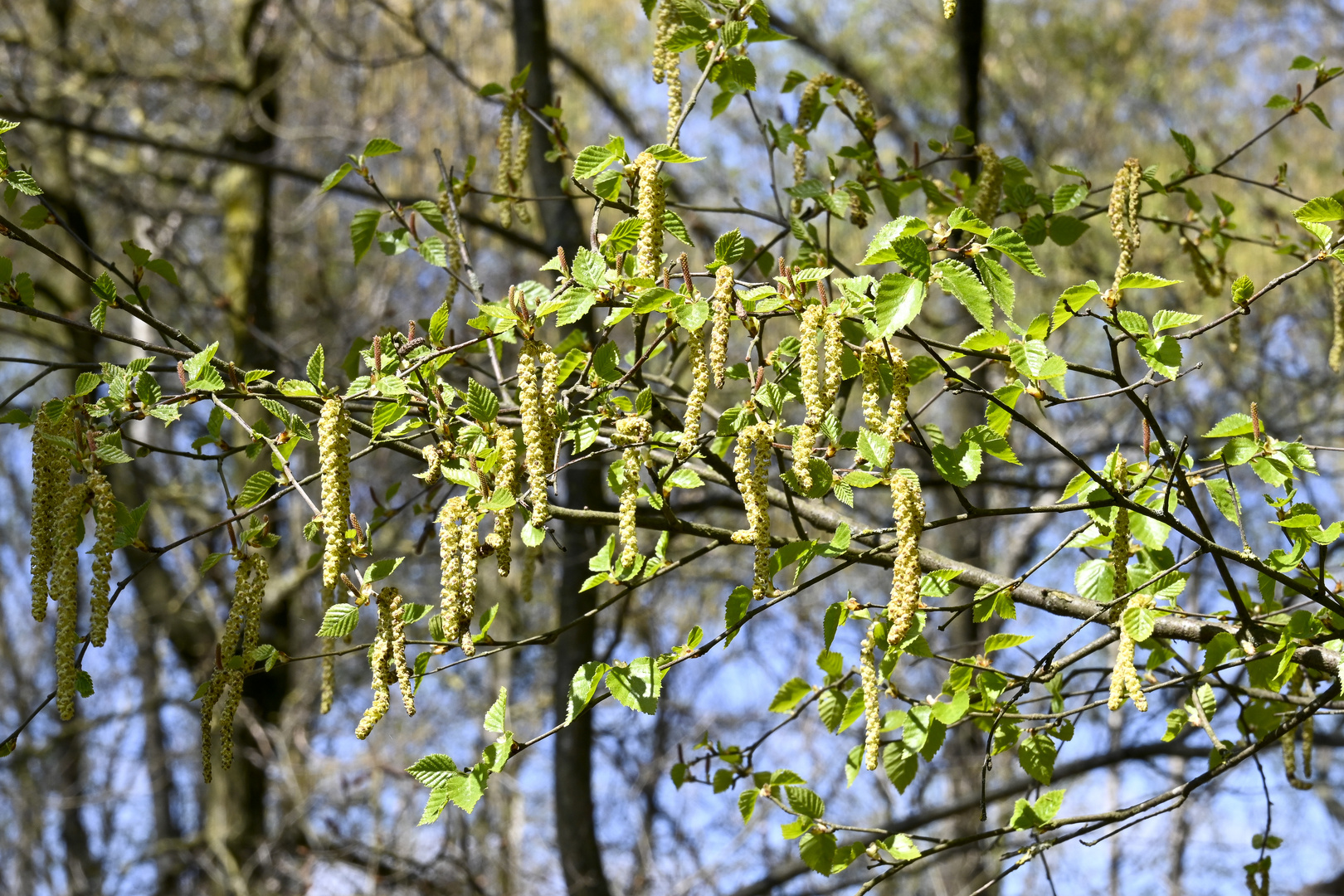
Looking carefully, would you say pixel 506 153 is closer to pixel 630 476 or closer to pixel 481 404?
pixel 481 404

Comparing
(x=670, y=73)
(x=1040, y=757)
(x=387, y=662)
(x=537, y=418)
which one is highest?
(x=670, y=73)

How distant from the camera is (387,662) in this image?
2021mm

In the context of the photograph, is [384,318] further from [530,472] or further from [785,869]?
[530,472]

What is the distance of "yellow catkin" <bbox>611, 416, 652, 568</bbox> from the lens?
6.45 ft

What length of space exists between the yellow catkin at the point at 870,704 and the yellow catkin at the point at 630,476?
0.46m

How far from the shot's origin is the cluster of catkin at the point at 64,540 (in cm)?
204

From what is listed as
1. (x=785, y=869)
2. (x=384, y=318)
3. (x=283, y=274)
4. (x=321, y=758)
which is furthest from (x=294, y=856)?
(x=283, y=274)

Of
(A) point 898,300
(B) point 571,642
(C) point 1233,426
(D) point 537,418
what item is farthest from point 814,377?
(B) point 571,642

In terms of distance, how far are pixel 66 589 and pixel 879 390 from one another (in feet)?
4.67

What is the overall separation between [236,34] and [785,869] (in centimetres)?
725

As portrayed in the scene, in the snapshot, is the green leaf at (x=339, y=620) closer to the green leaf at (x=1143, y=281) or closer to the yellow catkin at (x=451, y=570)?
the yellow catkin at (x=451, y=570)

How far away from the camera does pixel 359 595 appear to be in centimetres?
214

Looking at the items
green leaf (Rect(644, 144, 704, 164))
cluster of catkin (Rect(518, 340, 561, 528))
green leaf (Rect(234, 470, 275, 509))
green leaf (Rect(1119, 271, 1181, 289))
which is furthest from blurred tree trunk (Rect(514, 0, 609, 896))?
green leaf (Rect(1119, 271, 1181, 289))

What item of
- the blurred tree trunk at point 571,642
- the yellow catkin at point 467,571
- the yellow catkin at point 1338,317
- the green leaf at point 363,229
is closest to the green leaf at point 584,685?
the yellow catkin at point 467,571
